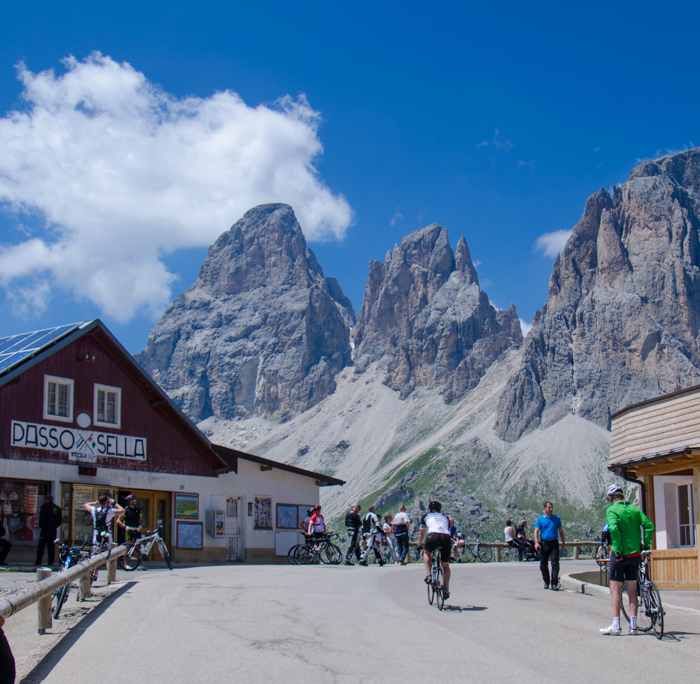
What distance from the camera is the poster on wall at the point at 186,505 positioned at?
85.4 feet

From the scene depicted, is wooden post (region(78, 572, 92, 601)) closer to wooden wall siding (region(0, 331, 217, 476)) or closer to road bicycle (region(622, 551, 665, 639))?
road bicycle (region(622, 551, 665, 639))

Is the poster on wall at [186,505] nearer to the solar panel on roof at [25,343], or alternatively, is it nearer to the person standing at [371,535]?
the person standing at [371,535]

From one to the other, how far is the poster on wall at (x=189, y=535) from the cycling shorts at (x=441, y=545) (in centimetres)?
1544

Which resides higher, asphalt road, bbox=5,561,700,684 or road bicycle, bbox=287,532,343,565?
asphalt road, bbox=5,561,700,684

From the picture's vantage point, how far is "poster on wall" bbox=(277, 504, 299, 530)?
29177 millimetres

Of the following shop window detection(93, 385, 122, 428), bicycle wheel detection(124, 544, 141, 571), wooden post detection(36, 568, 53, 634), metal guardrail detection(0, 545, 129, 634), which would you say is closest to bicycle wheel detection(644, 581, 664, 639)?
metal guardrail detection(0, 545, 129, 634)

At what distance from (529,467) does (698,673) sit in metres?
121

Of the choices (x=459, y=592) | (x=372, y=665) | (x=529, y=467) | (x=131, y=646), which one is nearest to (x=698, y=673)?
(x=372, y=665)

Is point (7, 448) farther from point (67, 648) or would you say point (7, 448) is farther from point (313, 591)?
point (67, 648)

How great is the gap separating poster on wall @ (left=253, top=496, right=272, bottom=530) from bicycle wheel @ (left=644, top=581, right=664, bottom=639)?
20.4m

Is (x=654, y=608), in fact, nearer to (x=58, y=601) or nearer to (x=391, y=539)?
(x=58, y=601)

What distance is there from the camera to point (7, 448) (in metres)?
21.9

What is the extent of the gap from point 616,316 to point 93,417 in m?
130

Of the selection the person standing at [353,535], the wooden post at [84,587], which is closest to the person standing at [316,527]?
the person standing at [353,535]
